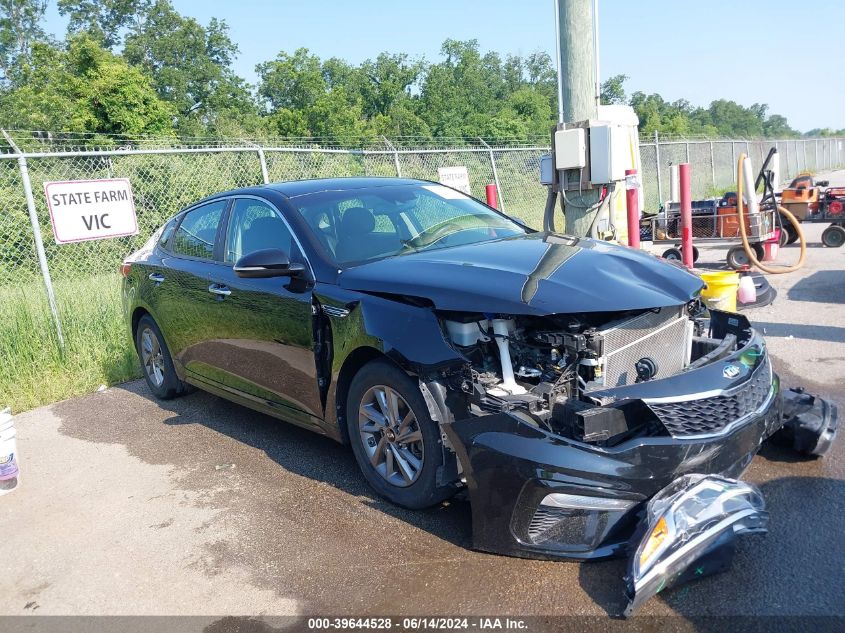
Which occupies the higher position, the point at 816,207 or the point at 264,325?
the point at 264,325

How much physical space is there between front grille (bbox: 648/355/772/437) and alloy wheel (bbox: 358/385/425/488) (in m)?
1.16

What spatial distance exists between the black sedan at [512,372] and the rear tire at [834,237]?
9729mm

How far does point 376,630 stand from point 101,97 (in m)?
25.3

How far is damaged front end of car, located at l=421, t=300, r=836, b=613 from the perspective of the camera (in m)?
2.96

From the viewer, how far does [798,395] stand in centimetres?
413

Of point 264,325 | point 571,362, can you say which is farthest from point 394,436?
point 264,325

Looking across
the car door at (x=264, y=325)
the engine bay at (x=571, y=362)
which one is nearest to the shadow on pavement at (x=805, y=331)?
the engine bay at (x=571, y=362)

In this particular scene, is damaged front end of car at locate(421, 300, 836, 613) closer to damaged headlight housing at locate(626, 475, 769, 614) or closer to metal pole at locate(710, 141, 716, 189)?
damaged headlight housing at locate(626, 475, 769, 614)

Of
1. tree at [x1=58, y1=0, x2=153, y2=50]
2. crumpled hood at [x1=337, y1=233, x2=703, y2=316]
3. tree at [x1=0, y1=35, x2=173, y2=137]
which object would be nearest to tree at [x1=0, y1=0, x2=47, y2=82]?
tree at [x1=58, y1=0, x2=153, y2=50]

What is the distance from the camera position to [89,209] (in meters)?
7.41

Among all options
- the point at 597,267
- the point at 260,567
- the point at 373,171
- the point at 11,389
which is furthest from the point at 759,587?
the point at 373,171

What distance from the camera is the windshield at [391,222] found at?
437 centimetres

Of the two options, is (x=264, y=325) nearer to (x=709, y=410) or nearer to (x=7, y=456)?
(x=7, y=456)

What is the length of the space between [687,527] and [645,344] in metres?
0.94
